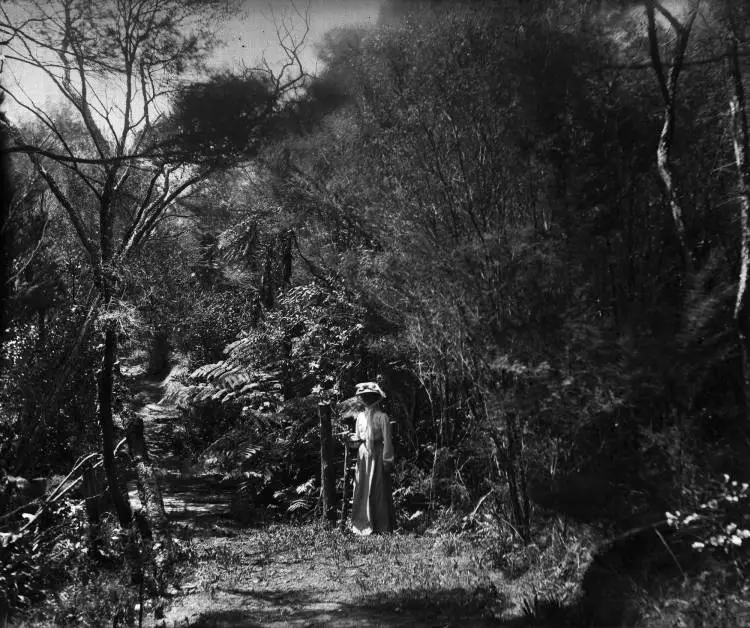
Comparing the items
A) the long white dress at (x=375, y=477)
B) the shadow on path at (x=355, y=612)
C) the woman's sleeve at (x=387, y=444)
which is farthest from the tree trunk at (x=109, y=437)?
Result: the woman's sleeve at (x=387, y=444)

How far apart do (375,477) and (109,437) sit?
2905 millimetres

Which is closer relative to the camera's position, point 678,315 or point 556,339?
point 678,315

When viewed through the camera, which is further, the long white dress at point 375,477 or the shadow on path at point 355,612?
the long white dress at point 375,477

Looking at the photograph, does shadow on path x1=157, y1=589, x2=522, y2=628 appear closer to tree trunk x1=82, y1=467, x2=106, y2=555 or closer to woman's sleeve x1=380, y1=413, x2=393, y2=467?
tree trunk x1=82, y1=467, x2=106, y2=555

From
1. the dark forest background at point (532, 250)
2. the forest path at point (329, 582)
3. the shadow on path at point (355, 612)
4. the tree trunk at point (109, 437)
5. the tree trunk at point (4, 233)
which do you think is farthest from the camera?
the tree trunk at point (109, 437)

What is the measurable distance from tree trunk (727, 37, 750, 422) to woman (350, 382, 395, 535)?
438 centimetres

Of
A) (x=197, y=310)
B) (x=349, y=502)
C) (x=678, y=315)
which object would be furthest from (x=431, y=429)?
(x=197, y=310)

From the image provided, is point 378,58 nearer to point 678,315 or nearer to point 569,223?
point 569,223

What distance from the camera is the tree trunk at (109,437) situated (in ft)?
23.0

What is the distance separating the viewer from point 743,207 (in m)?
4.23

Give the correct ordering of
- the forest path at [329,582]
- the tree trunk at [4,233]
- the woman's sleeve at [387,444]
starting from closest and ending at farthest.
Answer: the tree trunk at [4,233] → the forest path at [329,582] → the woman's sleeve at [387,444]

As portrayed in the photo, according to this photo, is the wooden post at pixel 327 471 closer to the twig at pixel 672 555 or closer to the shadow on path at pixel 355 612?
the shadow on path at pixel 355 612

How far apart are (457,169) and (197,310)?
11100 mm

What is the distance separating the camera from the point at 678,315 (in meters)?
4.32
